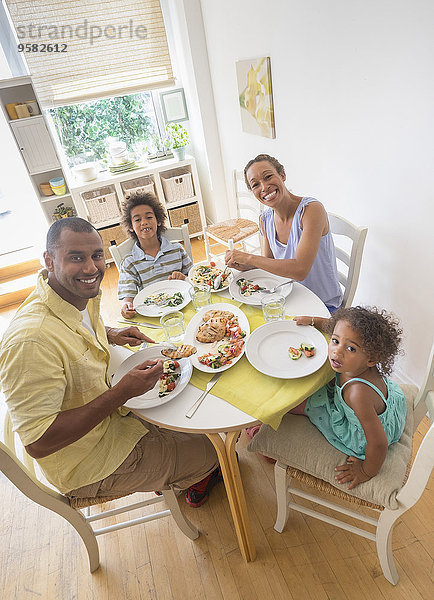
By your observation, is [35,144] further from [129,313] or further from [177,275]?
[129,313]

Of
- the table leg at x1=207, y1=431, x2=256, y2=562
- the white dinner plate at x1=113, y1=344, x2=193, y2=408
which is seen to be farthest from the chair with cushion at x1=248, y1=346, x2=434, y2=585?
the white dinner plate at x1=113, y1=344, x2=193, y2=408

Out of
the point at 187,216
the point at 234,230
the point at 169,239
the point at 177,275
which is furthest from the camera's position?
the point at 187,216

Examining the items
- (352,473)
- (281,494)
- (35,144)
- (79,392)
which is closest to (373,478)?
(352,473)

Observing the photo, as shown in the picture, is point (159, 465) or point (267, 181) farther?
point (267, 181)

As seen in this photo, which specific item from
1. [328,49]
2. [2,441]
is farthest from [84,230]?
[328,49]

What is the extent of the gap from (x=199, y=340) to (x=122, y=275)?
31.2 inches

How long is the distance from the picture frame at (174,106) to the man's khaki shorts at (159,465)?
11.3 feet

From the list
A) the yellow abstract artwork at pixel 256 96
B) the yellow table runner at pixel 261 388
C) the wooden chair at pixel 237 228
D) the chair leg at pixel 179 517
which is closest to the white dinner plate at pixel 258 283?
the yellow table runner at pixel 261 388

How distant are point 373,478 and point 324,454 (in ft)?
0.52

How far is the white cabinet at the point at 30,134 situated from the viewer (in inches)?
130

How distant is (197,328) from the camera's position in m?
1.51

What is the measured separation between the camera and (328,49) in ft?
6.60

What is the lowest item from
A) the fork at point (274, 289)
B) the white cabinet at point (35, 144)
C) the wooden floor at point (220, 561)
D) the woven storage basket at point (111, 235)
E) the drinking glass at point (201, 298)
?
the wooden floor at point (220, 561)

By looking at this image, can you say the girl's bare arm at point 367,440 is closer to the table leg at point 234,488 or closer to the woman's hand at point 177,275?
the table leg at point 234,488
